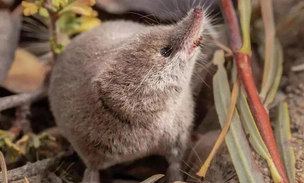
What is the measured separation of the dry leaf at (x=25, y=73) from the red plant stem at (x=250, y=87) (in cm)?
59

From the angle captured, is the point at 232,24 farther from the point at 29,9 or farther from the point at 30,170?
the point at 30,170

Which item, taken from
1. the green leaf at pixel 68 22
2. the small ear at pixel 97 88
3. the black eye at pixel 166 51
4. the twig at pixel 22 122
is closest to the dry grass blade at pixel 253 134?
the black eye at pixel 166 51

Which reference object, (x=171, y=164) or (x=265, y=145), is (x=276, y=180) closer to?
(x=265, y=145)

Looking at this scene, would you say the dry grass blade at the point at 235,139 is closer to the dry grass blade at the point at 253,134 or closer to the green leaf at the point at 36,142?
the dry grass blade at the point at 253,134


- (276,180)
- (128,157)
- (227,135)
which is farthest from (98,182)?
(276,180)

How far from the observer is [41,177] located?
1.38 meters

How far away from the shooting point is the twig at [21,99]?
1511mm

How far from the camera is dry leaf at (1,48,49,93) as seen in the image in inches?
61.1

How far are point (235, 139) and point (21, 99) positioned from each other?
25.8 inches

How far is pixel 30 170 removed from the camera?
1376mm

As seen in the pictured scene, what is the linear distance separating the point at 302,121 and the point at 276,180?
0.27 m

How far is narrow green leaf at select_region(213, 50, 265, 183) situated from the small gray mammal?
0.31 feet

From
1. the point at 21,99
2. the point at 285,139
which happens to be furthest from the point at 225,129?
the point at 21,99

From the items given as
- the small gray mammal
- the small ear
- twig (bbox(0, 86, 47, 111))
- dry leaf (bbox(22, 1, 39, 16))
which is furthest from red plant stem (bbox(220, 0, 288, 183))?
twig (bbox(0, 86, 47, 111))
